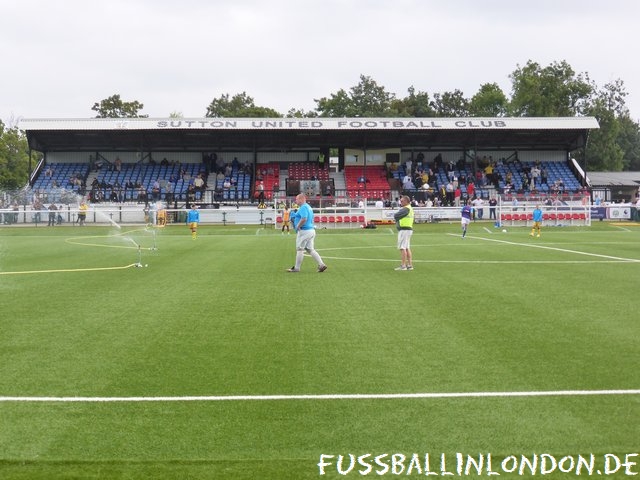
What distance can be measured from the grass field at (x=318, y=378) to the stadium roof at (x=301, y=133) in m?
45.0

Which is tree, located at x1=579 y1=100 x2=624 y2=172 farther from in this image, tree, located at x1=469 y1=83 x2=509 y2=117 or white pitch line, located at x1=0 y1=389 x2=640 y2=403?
white pitch line, located at x1=0 y1=389 x2=640 y2=403

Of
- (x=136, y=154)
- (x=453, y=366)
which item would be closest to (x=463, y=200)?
(x=136, y=154)

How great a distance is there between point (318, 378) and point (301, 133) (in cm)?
→ 5401

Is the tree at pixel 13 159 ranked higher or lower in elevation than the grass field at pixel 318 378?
higher

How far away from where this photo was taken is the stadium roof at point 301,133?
190 ft

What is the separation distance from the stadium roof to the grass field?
148ft

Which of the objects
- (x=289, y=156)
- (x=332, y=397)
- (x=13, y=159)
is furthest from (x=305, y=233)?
(x=13, y=159)

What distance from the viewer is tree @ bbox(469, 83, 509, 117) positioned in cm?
10306

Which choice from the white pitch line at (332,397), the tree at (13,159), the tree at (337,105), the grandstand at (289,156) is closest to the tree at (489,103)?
the tree at (337,105)

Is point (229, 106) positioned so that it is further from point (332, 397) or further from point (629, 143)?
point (332, 397)

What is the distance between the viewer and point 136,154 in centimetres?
6488

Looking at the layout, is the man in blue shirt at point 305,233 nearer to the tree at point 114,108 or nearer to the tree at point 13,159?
the tree at point 13,159

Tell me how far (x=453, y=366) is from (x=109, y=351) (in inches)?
158

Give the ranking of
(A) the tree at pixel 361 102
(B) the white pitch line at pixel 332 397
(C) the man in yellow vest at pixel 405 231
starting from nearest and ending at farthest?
(B) the white pitch line at pixel 332 397 < (C) the man in yellow vest at pixel 405 231 < (A) the tree at pixel 361 102
